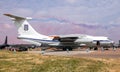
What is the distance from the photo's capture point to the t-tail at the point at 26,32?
7919cm

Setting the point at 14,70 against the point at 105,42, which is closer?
the point at 14,70

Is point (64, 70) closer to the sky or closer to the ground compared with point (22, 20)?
closer to the ground

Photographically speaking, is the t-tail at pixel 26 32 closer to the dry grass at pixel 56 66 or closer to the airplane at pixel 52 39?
the airplane at pixel 52 39

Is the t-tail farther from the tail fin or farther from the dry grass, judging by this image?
the dry grass

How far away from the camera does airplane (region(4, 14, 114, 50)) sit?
79312 millimetres

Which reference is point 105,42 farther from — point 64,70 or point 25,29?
point 64,70

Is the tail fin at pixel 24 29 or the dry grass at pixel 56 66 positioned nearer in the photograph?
the dry grass at pixel 56 66

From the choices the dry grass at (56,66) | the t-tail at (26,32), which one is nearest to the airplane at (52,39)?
the t-tail at (26,32)

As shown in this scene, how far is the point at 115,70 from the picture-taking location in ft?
75.4

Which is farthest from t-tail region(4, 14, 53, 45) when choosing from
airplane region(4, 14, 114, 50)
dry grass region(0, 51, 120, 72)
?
dry grass region(0, 51, 120, 72)

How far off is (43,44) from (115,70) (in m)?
58.0

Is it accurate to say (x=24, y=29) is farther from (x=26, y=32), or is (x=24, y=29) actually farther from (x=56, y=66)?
(x=56, y=66)

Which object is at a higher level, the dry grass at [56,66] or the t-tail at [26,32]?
the t-tail at [26,32]

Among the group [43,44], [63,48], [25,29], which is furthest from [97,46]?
[25,29]
